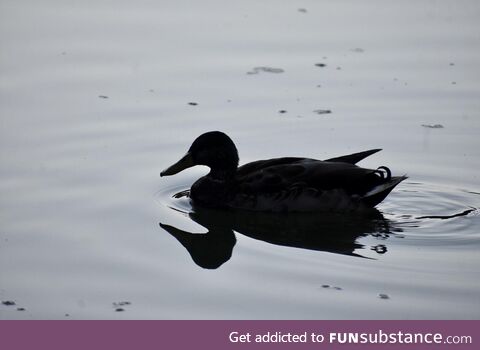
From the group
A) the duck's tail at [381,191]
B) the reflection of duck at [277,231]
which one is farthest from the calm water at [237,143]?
the duck's tail at [381,191]

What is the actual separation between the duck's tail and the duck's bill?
168 cm

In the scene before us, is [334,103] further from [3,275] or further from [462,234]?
[3,275]

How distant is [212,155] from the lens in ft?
34.9

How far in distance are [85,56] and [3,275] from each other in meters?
5.67

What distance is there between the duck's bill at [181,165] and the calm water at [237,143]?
25 centimetres

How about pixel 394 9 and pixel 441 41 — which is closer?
pixel 441 41

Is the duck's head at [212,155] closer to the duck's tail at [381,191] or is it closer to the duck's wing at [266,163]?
the duck's wing at [266,163]

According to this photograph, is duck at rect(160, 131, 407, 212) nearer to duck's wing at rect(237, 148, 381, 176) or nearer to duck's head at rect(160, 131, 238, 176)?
duck's wing at rect(237, 148, 381, 176)

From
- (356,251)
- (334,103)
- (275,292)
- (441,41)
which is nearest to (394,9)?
(441,41)

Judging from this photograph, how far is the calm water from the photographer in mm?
8430

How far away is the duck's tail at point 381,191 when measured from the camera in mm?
10188

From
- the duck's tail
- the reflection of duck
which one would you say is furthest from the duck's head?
the duck's tail

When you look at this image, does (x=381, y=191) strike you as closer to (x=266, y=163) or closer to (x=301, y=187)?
(x=301, y=187)

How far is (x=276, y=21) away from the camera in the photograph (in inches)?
600
